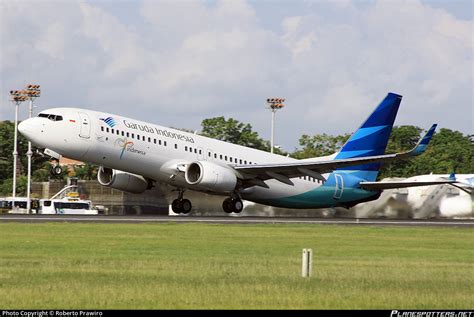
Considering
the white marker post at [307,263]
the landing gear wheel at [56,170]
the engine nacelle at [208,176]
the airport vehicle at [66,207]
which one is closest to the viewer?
the white marker post at [307,263]

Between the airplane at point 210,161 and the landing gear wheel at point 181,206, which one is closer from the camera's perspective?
the airplane at point 210,161

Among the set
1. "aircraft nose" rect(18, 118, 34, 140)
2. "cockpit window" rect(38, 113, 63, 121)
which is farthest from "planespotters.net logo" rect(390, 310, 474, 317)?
"aircraft nose" rect(18, 118, 34, 140)

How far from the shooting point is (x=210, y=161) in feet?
162

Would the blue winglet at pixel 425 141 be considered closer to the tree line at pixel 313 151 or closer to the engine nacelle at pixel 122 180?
the engine nacelle at pixel 122 180

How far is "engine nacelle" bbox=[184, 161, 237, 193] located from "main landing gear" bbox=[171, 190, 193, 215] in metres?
3.25

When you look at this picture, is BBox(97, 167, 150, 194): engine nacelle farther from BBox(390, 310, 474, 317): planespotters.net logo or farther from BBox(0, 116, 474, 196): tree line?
BBox(0, 116, 474, 196): tree line

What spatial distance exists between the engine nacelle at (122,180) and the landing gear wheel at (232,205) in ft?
13.7

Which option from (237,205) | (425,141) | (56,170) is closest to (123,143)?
(56,170)

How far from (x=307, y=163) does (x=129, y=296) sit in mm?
32603

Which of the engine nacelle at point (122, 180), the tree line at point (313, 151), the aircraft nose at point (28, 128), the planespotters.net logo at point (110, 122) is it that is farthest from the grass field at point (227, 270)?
the tree line at point (313, 151)

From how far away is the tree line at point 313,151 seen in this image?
10895 centimetres

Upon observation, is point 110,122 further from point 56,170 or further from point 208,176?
point 208,176

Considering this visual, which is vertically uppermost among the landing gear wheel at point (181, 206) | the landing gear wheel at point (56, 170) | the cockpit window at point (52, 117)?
the cockpit window at point (52, 117)

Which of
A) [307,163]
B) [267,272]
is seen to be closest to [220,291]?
[267,272]
